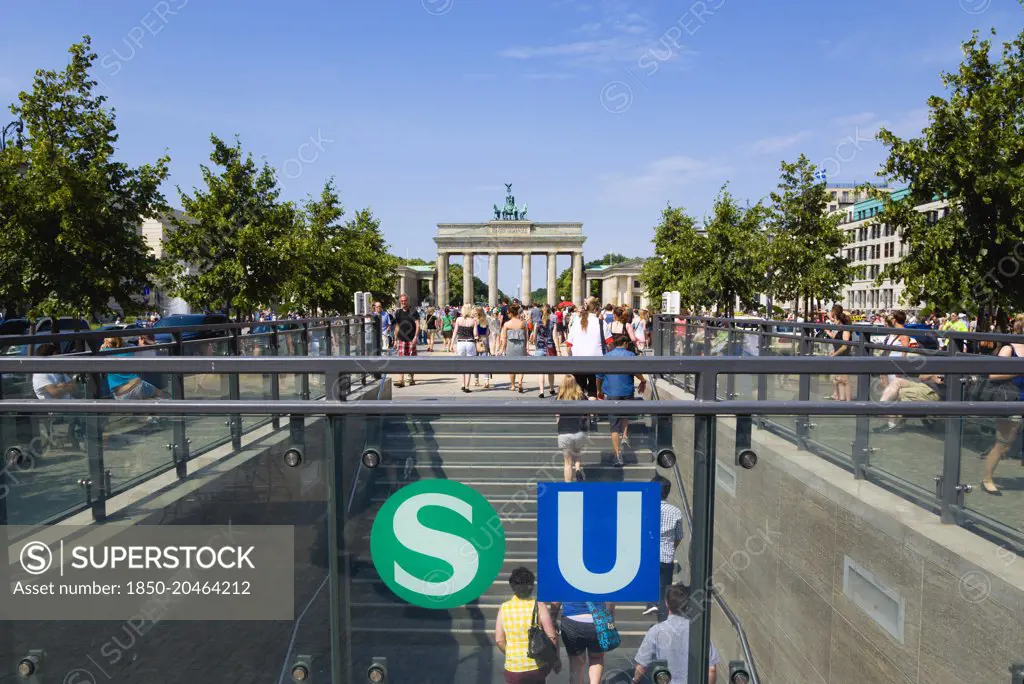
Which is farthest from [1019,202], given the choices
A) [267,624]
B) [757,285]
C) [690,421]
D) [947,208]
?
[757,285]

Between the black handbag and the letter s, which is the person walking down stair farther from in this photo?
the black handbag

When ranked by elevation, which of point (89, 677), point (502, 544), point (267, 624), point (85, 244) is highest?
point (85, 244)

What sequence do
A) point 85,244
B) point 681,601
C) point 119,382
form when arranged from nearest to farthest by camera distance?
point 681,601, point 119,382, point 85,244

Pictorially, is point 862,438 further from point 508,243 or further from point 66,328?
point 508,243

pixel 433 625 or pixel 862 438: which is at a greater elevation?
pixel 862 438

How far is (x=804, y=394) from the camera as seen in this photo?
242 inches

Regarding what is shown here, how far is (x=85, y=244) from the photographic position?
18.2m

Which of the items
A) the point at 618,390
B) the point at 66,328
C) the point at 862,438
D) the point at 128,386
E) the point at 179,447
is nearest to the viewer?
the point at 179,447

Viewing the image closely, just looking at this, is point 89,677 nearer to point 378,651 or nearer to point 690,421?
point 378,651

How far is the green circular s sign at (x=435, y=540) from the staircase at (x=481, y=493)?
3 centimetres

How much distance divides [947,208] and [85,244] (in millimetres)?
18540

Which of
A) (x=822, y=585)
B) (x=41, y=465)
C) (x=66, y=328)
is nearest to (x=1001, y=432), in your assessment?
(x=822, y=585)

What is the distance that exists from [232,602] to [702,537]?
5.09ft

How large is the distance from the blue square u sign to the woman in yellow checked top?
2.0 inches
